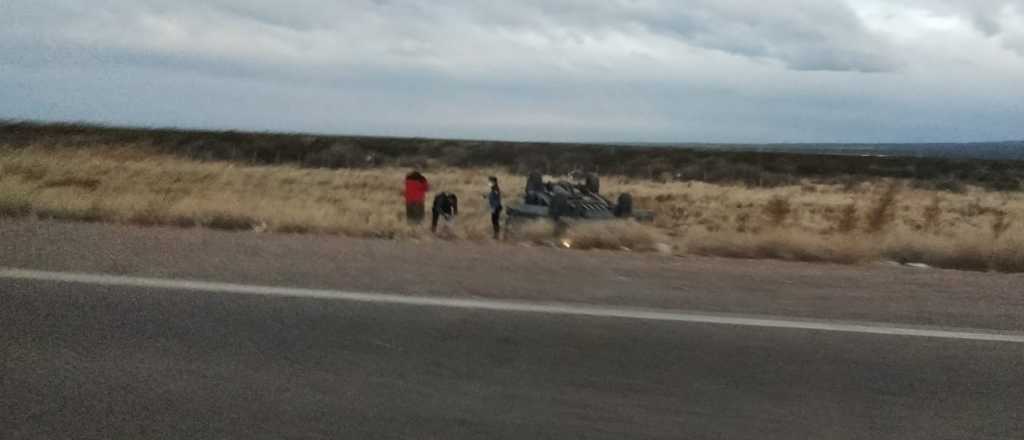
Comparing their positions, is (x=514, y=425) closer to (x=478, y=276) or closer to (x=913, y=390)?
(x=913, y=390)

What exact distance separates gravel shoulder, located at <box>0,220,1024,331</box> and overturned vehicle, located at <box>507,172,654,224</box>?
6200mm

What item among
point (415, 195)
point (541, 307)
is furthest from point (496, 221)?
point (541, 307)

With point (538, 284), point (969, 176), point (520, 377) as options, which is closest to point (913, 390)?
point (520, 377)

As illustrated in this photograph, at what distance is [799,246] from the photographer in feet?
40.1

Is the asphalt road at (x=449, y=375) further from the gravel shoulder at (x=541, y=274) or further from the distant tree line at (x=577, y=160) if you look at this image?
the distant tree line at (x=577, y=160)

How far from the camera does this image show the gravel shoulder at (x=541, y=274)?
8.68 metres

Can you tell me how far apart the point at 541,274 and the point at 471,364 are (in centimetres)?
322

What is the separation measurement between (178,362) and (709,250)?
702 cm

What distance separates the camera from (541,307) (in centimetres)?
823

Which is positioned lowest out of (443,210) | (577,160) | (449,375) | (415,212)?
(577,160)

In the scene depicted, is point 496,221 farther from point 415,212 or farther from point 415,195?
point 415,195

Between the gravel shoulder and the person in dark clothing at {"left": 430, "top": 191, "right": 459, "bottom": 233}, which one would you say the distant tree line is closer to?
the person in dark clothing at {"left": 430, "top": 191, "right": 459, "bottom": 233}

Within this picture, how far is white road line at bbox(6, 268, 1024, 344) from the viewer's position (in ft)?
25.7

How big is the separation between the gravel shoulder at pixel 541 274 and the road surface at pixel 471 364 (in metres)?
0.08
